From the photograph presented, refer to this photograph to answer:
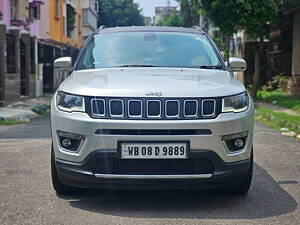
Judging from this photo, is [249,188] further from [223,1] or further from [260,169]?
[223,1]

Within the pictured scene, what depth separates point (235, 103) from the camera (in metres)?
4.96

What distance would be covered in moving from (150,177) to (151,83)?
839mm

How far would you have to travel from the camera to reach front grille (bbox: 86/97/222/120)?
4.74 metres

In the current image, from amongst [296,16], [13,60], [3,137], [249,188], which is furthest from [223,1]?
[249,188]

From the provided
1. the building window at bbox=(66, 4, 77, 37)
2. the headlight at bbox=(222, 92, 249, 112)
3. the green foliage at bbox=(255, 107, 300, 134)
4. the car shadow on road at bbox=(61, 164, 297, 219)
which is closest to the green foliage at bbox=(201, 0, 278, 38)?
the green foliage at bbox=(255, 107, 300, 134)

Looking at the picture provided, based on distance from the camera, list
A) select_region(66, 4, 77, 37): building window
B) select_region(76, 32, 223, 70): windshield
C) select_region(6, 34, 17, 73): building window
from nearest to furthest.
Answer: select_region(76, 32, 223, 70): windshield, select_region(6, 34, 17, 73): building window, select_region(66, 4, 77, 37): building window

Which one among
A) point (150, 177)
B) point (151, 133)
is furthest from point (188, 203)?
point (151, 133)

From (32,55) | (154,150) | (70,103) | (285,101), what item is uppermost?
(70,103)

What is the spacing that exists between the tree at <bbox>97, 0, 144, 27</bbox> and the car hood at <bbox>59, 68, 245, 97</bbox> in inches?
2375

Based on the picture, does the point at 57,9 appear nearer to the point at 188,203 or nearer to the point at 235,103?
the point at 188,203

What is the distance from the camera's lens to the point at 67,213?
4855mm

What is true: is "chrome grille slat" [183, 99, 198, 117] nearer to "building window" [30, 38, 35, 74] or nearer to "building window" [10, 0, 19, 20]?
"building window" [10, 0, 19, 20]

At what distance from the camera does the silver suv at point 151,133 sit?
15.4ft

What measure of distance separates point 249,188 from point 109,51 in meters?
2.11
